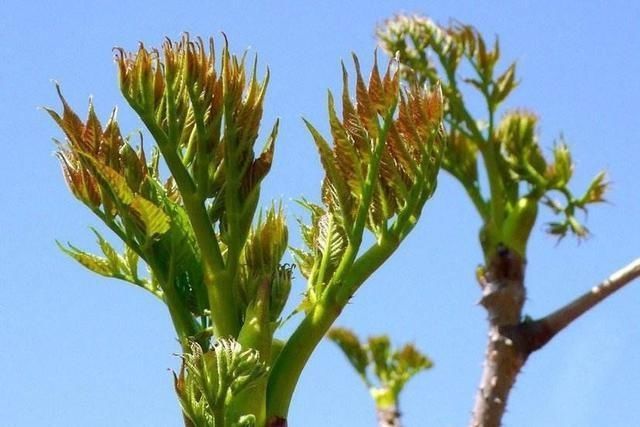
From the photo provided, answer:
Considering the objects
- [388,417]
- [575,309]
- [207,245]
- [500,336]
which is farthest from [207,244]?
[388,417]

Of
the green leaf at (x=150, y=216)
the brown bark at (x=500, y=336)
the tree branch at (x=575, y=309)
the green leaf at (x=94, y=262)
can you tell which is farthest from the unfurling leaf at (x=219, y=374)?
the brown bark at (x=500, y=336)

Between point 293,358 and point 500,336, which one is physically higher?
point 500,336

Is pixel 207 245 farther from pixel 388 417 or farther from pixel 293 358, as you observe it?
pixel 388 417

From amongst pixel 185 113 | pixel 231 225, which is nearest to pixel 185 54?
pixel 185 113

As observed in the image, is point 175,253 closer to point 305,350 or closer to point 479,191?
point 305,350

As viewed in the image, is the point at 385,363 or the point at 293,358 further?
the point at 385,363

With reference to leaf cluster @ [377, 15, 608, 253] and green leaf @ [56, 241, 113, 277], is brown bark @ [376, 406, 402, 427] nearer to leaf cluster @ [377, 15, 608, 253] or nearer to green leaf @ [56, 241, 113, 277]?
leaf cluster @ [377, 15, 608, 253]
